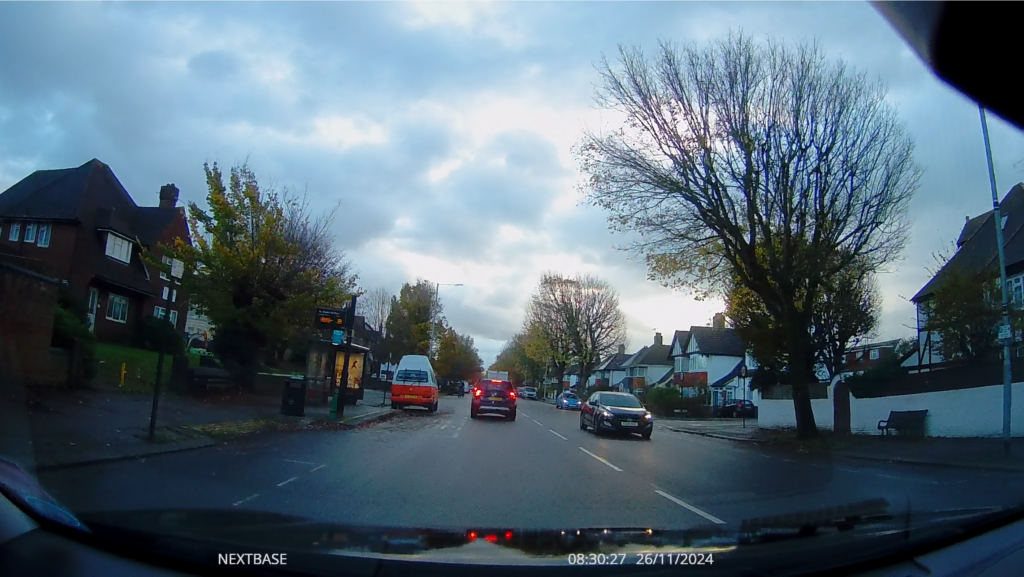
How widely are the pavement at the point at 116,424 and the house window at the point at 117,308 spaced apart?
14.8m

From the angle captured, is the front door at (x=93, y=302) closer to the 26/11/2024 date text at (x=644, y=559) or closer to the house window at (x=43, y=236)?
the house window at (x=43, y=236)

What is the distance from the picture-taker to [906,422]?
22.6 meters

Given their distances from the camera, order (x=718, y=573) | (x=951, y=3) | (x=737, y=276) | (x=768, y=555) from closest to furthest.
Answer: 1. (x=718, y=573)
2. (x=768, y=555)
3. (x=951, y=3)
4. (x=737, y=276)

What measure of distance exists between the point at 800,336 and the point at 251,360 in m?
20.0

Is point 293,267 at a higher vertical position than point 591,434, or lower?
higher

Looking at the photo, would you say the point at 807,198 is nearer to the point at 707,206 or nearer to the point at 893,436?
the point at 707,206

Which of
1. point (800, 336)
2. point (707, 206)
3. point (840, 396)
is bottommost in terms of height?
point (840, 396)

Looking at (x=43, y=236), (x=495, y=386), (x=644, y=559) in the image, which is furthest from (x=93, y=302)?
(x=644, y=559)

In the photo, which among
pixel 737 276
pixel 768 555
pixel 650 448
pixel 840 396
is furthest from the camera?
pixel 840 396

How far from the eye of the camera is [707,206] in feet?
72.9

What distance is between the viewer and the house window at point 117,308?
109 ft

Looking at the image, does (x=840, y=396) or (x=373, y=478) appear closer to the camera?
(x=373, y=478)

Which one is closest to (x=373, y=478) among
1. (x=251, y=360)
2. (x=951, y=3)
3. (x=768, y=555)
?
(x=768, y=555)

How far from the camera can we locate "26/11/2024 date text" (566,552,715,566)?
4.10 m
